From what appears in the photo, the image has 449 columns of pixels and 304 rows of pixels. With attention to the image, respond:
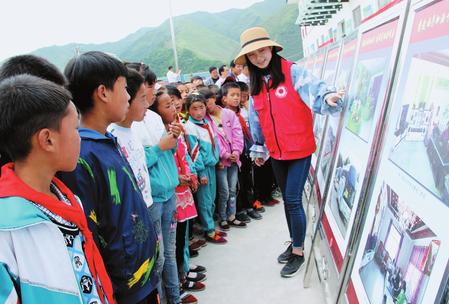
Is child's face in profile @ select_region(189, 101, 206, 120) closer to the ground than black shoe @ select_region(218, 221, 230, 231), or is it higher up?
higher up

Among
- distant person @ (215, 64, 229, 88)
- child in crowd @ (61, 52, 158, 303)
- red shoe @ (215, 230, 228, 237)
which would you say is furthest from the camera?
distant person @ (215, 64, 229, 88)

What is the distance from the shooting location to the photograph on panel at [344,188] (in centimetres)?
160

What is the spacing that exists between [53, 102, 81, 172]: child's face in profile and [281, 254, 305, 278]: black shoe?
2.00m

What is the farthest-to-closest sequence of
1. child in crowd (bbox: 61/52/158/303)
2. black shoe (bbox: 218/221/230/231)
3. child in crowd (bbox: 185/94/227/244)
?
black shoe (bbox: 218/221/230/231) → child in crowd (bbox: 185/94/227/244) → child in crowd (bbox: 61/52/158/303)

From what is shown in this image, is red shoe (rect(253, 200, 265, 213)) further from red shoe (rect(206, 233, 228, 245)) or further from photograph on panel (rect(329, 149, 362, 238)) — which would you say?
photograph on panel (rect(329, 149, 362, 238))

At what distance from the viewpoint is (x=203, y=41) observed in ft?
180

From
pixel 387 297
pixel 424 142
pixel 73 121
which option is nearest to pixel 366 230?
pixel 387 297

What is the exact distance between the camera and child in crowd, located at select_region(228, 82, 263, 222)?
4094 mm

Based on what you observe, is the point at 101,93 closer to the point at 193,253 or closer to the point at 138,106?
the point at 138,106

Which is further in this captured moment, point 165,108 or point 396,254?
point 165,108

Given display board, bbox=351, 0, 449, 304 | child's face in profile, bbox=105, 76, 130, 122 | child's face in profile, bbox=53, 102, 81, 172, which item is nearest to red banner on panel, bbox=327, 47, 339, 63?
display board, bbox=351, 0, 449, 304

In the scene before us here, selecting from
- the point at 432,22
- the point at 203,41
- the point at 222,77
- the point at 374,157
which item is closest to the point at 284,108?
the point at 374,157

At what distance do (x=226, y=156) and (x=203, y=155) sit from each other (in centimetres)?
39

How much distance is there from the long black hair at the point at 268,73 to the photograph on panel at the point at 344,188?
28.6 inches
